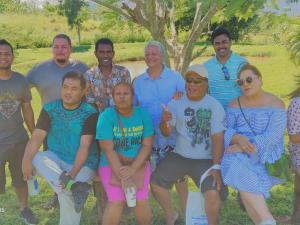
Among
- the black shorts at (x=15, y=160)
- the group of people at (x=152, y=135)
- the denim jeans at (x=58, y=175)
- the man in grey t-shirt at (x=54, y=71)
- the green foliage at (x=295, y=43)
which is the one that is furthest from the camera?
the green foliage at (x=295, y=43)

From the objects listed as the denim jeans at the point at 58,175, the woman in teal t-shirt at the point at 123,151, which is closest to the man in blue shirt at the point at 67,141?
the denim jeans at the point at 58,175

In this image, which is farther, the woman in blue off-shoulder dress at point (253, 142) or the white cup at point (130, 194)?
the white cup at point (130, 194)

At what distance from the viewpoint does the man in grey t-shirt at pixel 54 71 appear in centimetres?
449

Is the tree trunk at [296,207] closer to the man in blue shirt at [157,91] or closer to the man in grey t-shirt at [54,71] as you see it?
the man in blue shirt at [157,91]

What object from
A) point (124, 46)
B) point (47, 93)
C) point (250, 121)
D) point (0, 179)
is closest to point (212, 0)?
point (250, 121)

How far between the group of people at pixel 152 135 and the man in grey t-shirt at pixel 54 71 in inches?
8.1

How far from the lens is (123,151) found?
12.6ft

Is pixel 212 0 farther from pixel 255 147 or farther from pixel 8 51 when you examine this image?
pixel 8 51

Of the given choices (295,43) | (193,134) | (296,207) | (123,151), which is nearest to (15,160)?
(123,151)

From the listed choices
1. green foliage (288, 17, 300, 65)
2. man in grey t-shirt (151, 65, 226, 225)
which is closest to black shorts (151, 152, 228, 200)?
man in grey t-shirt (151, 65, 226, 225)

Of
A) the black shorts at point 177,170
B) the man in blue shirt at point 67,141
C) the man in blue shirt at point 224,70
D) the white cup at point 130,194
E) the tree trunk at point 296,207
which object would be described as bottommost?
the tree trunk at point 296,207

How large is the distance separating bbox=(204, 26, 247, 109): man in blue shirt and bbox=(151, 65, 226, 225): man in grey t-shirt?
0.46m

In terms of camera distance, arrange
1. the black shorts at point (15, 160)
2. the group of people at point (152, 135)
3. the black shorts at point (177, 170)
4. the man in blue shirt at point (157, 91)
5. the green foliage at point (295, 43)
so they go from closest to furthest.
A: the group of people at point (152, 135)
the black shorts at point (177, 170)
the man in blue shirt at point (157, 91)
the black shorts at point (15, 160)
the green foliage at point (295, 43)

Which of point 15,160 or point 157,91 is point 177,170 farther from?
point 15,160
